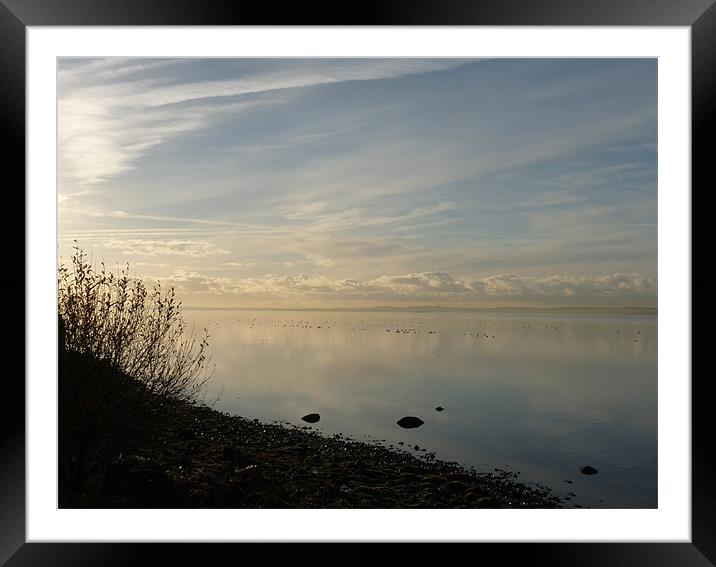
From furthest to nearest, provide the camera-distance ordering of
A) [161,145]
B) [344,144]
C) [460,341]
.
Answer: [460,341] → [344,144] → [161,145]

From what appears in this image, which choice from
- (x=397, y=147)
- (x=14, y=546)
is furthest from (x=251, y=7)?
(x=397, y=147)

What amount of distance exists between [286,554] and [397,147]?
236 inches

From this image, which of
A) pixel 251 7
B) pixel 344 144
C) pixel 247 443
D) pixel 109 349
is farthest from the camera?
pixel 344 144

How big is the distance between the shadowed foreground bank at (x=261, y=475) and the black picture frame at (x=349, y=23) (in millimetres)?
1140

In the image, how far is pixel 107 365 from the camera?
2846 mm

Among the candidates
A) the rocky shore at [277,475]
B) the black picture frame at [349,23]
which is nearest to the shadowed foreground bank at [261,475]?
the rocky shore at [277,475]

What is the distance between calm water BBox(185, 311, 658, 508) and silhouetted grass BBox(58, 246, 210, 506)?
7.59 feet

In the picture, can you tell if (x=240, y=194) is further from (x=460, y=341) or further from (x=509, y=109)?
(x=460, y=341)

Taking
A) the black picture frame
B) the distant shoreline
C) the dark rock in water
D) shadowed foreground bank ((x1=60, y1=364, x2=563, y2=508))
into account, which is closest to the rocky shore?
shadowed foreground bank ((x1=60, y1=364, x2=563, y2=508))

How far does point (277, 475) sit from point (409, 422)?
2.80 m

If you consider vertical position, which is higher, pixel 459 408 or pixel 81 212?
pixel 81 212

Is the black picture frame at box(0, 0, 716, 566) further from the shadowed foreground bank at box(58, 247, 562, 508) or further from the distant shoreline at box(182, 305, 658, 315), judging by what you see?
the distant shoreline at box(182, 305, 658, 315)

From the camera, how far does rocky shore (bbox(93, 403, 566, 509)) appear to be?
11.0 feet

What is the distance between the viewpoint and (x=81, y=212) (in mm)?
5625
